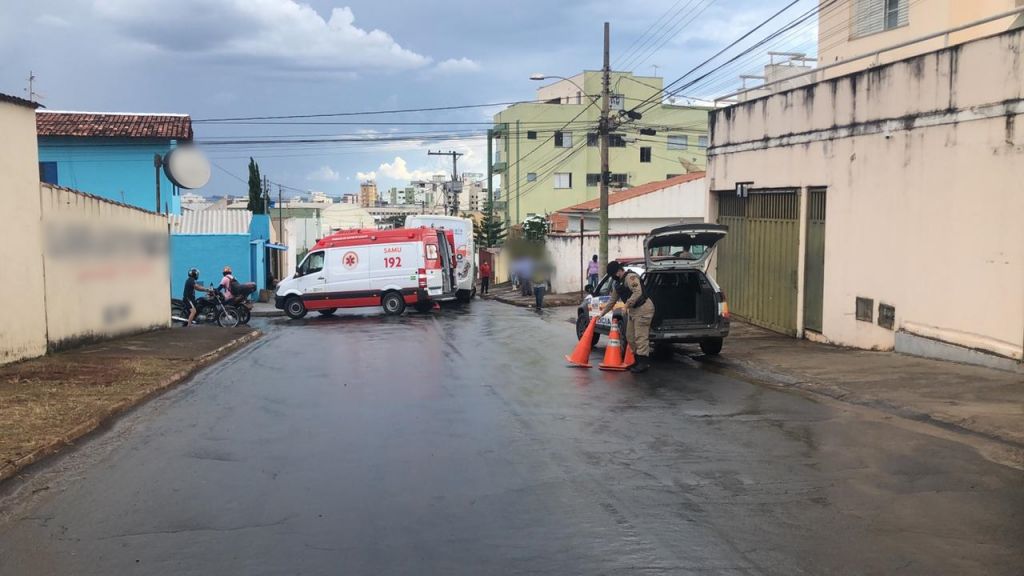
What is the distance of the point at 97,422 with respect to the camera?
9336 mm

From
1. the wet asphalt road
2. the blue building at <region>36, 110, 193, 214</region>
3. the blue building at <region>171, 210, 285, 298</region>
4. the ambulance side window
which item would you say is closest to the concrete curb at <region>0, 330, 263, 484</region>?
the wet asphalt road

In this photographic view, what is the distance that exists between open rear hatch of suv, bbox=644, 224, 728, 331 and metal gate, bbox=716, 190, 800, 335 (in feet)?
10.2

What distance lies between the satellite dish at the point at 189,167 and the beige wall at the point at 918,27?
17.8 m

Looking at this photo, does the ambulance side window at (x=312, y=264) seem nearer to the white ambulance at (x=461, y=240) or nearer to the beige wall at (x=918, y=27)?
the white ambulance at (x=461, y=240)

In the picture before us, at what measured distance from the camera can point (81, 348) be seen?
51.2 ft

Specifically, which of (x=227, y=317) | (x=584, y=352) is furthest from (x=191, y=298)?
(x=584, y=352)

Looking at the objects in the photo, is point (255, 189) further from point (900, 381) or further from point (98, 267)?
point (900, 381)

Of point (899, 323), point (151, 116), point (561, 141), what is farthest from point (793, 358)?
point (561, 141)

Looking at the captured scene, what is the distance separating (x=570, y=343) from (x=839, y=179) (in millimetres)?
5935

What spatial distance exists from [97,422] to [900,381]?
31.2 ft

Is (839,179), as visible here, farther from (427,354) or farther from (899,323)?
(427,354)

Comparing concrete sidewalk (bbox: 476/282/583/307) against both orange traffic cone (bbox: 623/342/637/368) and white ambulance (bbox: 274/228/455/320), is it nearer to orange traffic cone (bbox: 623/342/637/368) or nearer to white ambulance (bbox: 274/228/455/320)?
white ambulance (bbox: 274/228/455/320)

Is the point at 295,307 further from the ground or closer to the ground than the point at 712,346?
closer to the ground

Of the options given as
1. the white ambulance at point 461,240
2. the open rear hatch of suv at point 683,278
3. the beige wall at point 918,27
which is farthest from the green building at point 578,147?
the open rear hatch of suv at point 683,278
